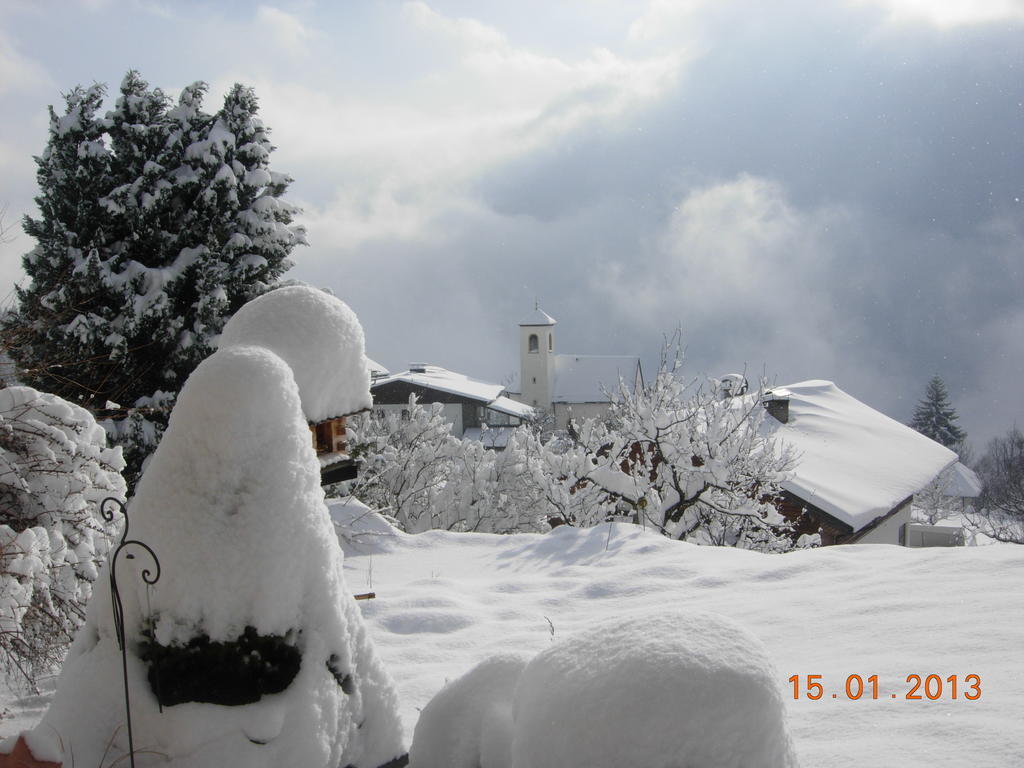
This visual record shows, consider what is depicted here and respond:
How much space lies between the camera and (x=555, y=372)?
186 ft

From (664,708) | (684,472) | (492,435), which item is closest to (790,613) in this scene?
(664,708)

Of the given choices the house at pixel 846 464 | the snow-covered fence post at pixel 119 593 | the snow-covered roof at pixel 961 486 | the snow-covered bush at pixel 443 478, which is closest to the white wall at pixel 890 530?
the house at pixel 846 464

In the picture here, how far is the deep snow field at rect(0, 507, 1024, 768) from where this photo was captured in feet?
11.1

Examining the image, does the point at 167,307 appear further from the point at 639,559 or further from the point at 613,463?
the point at 639,559

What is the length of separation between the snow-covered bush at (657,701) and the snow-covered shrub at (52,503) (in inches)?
144

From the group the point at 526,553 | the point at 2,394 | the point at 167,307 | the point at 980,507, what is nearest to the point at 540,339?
the point at 980,507

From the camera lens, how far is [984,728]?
10.5ft

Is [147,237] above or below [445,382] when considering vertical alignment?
above

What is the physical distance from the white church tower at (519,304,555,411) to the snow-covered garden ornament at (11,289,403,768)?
5246cm

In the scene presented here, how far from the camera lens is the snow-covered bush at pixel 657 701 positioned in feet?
6.64

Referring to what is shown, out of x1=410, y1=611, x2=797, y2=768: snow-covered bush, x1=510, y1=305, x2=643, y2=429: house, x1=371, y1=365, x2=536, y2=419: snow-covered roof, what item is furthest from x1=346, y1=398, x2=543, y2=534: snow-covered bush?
x1=510, y1=305, x2=643, y2=429: house

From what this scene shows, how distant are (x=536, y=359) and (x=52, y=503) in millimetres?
51450

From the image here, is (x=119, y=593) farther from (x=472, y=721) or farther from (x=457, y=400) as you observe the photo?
(x=457, y=400)
